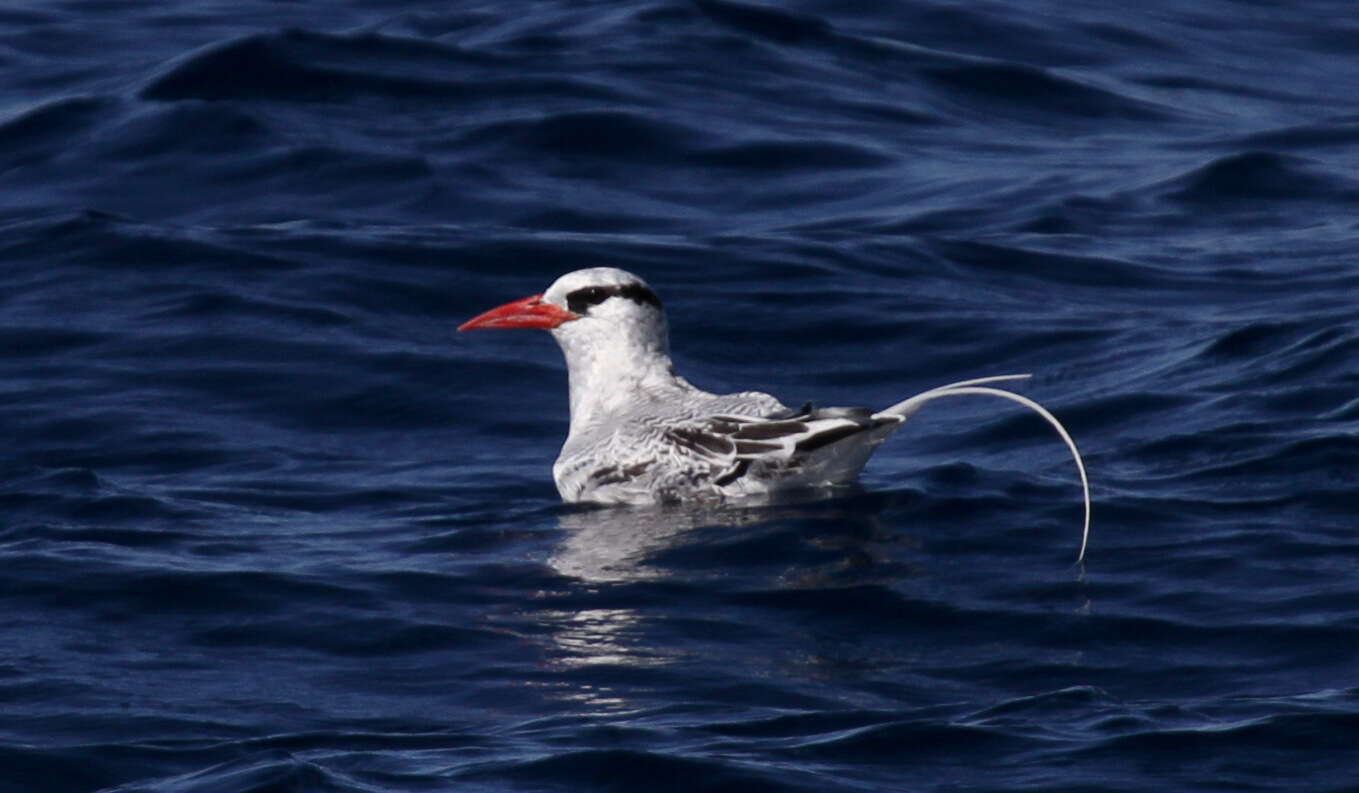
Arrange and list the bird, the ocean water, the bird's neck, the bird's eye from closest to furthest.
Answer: the ocean water < the bird < the bird's neck < the bird's eye

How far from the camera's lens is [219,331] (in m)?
13.9

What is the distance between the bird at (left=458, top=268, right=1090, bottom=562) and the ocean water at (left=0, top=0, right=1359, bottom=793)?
21cm

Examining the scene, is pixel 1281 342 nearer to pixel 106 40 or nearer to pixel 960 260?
pixel 960 260

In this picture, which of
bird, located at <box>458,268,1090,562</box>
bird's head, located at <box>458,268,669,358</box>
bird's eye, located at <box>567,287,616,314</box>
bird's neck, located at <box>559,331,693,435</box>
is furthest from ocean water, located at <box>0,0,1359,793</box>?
bird's eye, located at <box>567,287,616,314</box>

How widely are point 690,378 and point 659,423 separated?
2789mm

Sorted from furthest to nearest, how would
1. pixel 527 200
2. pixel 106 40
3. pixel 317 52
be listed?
pixel 106 40
pixel 317 52
pixel 527 200

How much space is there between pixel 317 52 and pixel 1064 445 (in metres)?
10.2

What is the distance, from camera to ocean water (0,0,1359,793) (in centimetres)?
748

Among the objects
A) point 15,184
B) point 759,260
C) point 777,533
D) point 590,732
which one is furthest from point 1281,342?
point 15,184

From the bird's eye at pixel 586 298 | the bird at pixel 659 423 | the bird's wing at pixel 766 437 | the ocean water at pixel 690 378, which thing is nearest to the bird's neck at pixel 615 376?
the bird at pixel 659 423

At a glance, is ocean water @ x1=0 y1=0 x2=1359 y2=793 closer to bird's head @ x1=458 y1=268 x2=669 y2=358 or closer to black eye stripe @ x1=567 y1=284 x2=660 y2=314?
bird's head @ x1=458 y1=268 x2=669 y2=358

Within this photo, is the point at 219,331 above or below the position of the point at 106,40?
below

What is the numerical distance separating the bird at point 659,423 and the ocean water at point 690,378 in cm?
21

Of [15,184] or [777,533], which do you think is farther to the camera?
[15,184]
